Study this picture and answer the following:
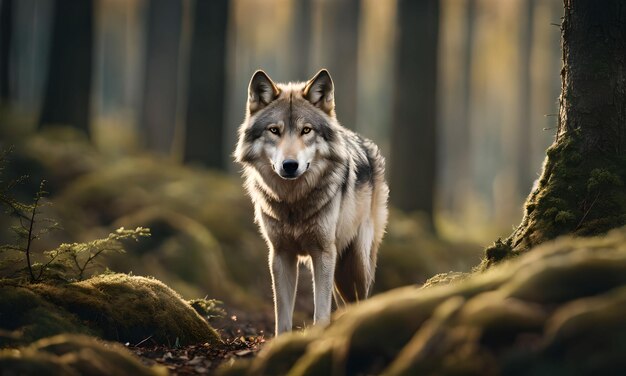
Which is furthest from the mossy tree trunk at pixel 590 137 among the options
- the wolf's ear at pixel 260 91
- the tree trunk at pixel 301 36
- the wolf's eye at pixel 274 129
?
the tree trunk at pixel 301 36

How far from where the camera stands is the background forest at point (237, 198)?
4137 millimetres

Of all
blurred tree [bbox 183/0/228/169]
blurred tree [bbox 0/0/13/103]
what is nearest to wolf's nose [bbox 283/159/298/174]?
blurred tree [bbox 183/0/228/169]

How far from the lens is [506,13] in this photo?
3684cm

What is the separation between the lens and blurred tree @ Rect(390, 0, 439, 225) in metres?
16.4

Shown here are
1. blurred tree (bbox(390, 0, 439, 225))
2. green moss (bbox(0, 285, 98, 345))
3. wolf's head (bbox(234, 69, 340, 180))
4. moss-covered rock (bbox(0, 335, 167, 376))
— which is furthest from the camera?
blurred tree (bbox(390, 0, 439, 225))

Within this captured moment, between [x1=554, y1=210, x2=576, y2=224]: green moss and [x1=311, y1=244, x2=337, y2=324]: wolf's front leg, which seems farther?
[x1=311, y1=244, x2=337, y2=324]: wolf's front leg

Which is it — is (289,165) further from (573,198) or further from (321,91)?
(573,198)

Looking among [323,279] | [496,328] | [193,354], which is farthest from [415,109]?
[496,328]

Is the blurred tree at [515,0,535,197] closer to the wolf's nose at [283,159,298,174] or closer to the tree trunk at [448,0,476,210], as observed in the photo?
the tree trunk at [448,0,476,210]

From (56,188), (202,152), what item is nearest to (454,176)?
(202,152)

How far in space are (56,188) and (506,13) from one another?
30073 mm

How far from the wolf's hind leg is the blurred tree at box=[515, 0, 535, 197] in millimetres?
26273

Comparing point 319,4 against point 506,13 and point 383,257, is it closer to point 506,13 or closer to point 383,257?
point 506,13

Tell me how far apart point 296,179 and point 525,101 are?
29076 mm
